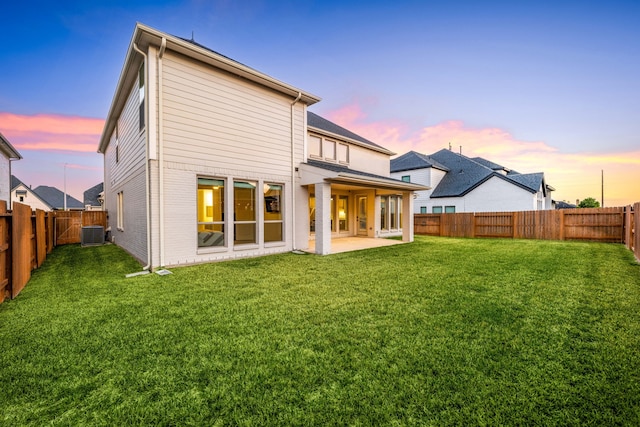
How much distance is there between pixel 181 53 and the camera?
23.1 feet

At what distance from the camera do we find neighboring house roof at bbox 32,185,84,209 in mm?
38444

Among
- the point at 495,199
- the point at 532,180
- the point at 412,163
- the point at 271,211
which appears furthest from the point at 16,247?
the point at 532,180

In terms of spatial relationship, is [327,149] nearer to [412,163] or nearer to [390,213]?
[390,213]

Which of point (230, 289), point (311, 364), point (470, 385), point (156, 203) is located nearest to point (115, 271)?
point (156, 203)

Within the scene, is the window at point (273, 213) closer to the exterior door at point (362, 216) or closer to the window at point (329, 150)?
the window at point (329, 150)

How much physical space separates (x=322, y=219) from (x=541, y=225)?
12.7 meters

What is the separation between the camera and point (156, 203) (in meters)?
6.75

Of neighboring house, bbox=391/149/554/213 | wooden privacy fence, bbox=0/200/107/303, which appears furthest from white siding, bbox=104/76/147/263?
neighboring house, bbox=391/149/554/213

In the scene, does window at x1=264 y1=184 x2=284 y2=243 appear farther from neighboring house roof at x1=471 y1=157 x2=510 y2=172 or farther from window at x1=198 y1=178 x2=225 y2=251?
neighboring house roof at x1=471 y1=157 x2=510 y2=172

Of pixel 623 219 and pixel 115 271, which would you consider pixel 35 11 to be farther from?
pixel 623 219

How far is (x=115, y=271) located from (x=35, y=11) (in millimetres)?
11553

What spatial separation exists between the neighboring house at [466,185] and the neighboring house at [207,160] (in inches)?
655

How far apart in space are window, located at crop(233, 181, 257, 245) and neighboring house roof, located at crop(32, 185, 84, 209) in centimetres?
4635

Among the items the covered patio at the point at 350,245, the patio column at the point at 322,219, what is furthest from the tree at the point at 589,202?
the patio column at the point at 322,219
